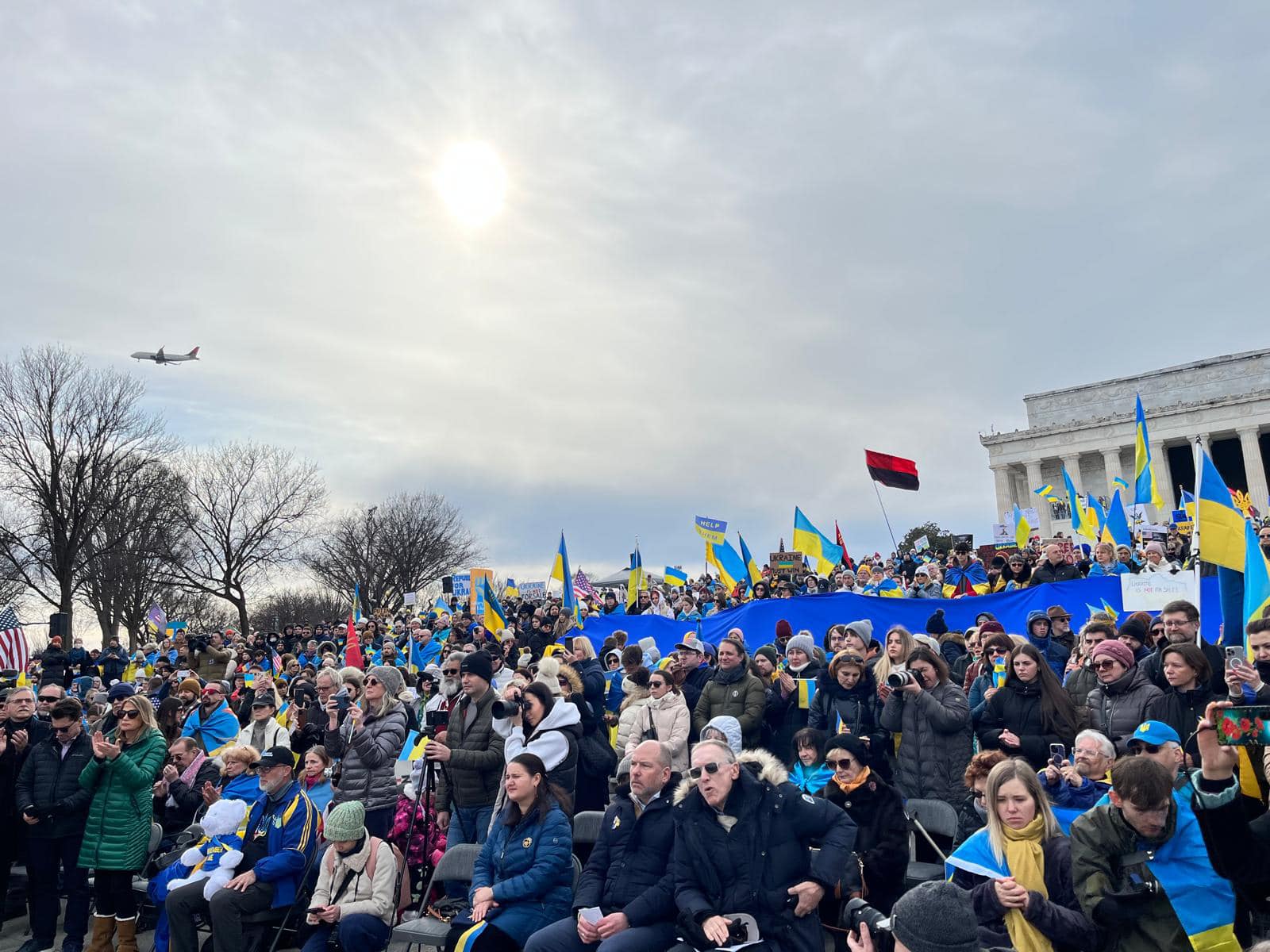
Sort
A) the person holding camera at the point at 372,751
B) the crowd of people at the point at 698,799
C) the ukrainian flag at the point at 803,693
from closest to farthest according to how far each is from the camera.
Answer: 1. the crowd of people at the point at 698,799
2. the person holding camera at the point at 372,751
3. the ukrainian flag at the point at 803,693

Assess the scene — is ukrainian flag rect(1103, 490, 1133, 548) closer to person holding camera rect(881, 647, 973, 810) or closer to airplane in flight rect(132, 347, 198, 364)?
person holding camera rect(881, 647, 973, 810)

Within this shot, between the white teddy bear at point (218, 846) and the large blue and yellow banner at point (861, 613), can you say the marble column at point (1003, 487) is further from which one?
the white teddy bear at point (218, 846)

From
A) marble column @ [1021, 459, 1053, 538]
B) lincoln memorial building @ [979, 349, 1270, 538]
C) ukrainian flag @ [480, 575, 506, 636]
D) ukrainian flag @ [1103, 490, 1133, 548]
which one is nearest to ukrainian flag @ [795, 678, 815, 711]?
ukrainian flag @ [480, 575, 506, 636]

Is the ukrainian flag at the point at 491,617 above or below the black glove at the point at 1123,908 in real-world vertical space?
above

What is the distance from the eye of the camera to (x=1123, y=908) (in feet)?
15.2

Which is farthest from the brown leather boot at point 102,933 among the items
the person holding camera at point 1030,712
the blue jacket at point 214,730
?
the person holding camera at point 1030,712

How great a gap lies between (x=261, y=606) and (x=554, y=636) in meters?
65.9

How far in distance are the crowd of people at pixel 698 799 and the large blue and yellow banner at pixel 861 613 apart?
14.2 feet

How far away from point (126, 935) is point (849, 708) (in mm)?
6600

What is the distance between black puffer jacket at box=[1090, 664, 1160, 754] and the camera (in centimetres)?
646

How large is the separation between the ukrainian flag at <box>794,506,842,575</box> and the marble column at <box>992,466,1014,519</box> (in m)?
58.4

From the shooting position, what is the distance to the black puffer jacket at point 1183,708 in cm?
618

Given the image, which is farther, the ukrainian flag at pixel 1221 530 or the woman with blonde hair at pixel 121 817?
the woman with blonde hair at pixel 121 817

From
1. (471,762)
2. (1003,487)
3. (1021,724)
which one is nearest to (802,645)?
(1021,724)
